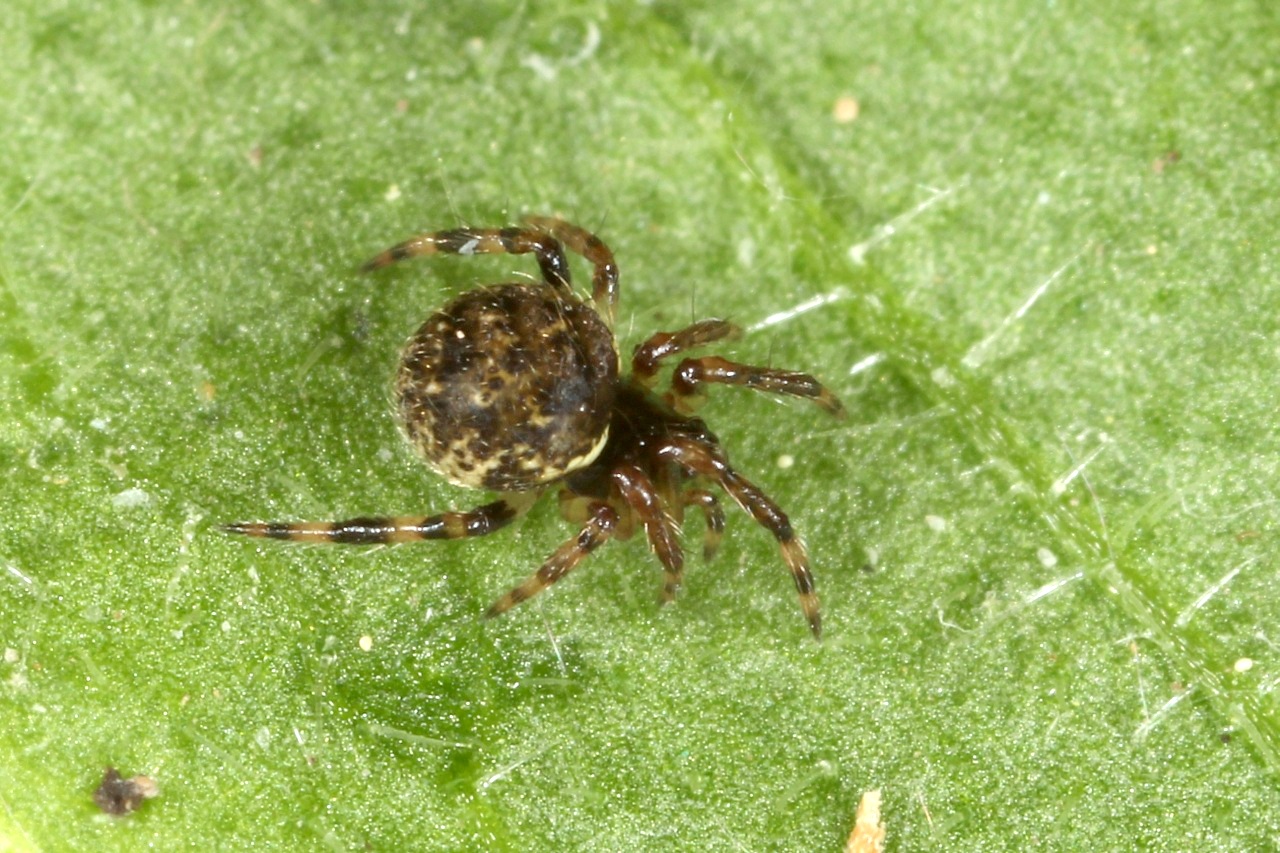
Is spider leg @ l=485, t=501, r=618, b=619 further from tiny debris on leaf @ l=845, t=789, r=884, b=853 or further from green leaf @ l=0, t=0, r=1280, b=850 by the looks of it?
tiny debris on leaf @ l=845, t=789, r=884, b=853

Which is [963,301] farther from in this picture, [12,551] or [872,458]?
[12,551]

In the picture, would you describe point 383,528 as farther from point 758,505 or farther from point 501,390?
point 758,505

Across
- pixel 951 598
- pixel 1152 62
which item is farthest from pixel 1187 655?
pixel 1152 62

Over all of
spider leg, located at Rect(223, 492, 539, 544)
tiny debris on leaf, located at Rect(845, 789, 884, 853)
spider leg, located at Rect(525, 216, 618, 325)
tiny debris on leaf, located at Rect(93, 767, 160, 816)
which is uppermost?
spider leg, located at Rect(525, 216, 618, 325)

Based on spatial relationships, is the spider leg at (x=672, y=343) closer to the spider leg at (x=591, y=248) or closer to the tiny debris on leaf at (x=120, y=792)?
the spider leg at (x=591, y=248)

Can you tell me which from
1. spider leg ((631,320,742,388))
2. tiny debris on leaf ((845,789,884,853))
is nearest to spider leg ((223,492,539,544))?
spider leg ((631,320,742,388))
